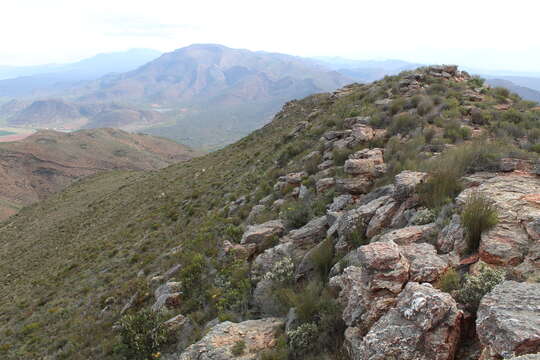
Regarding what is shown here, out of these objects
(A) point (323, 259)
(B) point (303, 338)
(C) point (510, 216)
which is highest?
(C) point (510, 216)

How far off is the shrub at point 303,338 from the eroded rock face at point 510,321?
275cm

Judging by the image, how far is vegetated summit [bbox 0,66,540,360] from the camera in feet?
15.2

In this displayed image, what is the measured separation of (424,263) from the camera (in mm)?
5461

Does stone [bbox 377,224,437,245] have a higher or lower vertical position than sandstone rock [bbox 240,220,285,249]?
higher

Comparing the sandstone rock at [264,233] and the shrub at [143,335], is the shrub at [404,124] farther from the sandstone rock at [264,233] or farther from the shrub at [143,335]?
the shrub at [143,335]

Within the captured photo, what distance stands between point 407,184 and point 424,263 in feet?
9.95

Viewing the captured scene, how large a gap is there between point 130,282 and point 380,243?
12.1m

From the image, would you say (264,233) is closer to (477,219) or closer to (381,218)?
(381,218)

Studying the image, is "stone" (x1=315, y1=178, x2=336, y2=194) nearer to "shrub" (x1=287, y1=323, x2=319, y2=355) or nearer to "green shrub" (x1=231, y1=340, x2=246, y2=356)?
"shrub" (x1=287, y1=323, x2=319, y2=355)

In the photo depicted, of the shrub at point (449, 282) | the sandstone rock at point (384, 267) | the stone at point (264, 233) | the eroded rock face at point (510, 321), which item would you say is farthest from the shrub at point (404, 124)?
the eroded rock face at point (510, 321)

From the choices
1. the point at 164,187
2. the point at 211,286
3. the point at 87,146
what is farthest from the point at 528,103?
the point at 87,146

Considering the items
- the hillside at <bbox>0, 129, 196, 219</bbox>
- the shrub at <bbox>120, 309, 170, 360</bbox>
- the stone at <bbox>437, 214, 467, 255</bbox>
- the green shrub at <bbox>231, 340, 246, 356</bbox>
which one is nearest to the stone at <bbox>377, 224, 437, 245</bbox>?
the stone at <bbox>437, 214, 467, 255</bbox>

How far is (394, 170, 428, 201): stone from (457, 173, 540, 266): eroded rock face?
43.6 inches

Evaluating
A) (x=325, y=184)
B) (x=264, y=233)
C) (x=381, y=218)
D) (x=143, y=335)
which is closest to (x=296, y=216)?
(x=264, y=233)
